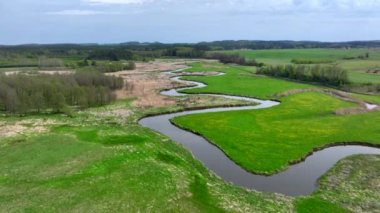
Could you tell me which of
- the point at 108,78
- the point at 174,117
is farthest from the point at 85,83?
the point at 174,117

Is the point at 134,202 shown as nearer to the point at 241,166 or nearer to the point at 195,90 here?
the point at 241,166

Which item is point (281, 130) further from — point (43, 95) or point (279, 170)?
point (43, 95)

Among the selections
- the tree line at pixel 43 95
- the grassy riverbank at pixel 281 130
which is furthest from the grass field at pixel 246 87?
the tree line at pixel 43 95

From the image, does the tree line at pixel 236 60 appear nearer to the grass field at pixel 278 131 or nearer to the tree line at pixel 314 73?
the tree line at pixel 314 73

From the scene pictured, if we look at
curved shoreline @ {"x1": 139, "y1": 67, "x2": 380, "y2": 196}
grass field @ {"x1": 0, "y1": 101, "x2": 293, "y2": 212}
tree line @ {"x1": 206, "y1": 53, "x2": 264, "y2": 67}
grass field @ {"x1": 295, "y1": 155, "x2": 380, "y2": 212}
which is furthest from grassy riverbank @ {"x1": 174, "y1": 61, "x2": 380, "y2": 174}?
tree line @ {"x1": 206, "y1": 53, "x2": 264, "y2": 67}

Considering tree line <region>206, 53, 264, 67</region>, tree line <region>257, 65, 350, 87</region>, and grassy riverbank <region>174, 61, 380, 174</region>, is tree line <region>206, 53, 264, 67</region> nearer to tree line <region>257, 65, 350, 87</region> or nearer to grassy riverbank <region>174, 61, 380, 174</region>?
tree line <region>257, 65, 350, 87</region>
